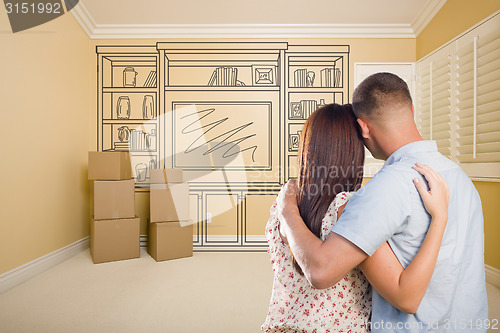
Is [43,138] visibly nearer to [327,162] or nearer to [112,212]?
[112,212]

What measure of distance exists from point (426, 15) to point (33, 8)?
412cm

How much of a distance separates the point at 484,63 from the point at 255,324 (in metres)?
2.85

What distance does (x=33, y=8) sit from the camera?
9.50ft

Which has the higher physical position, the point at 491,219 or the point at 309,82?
the point at 309,82

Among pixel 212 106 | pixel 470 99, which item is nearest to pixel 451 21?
pixel 470 99

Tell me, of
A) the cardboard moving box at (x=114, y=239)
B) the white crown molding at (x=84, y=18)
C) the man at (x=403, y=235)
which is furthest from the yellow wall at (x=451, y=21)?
the white crown molding at (x=84, y=18)

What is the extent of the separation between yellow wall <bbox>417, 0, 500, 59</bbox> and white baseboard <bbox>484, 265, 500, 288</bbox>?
2.17m

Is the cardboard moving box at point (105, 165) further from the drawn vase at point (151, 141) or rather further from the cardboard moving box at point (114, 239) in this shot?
the drawn vase at point (151, 141)

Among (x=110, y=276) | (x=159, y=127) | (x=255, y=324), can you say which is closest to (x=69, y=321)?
(x=110, y=276)

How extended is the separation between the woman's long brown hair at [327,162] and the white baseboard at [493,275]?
8.68 ft

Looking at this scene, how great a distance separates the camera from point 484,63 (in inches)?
108

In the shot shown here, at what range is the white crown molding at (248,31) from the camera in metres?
4.03

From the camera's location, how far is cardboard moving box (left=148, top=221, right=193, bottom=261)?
3.38m

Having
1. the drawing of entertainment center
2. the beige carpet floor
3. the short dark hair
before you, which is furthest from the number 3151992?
the short dark hair
